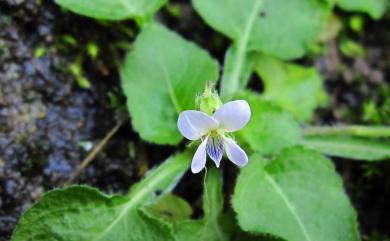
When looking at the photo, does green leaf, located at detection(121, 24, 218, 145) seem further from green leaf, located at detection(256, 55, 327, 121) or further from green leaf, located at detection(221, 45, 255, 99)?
green leaf, located at detection(256, 55, 327, 121)

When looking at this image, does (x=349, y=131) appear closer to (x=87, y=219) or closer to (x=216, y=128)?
(x=216, y=128)

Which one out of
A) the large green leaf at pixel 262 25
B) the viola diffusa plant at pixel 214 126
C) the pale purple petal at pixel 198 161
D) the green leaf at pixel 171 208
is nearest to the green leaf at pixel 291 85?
the large green leaf at pixel 262 25

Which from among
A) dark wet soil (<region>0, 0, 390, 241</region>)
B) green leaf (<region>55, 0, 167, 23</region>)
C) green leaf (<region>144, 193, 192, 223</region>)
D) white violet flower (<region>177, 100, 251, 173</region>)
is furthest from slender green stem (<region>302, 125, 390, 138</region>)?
green leaf (<region>55, 0, 167, 23</region>)

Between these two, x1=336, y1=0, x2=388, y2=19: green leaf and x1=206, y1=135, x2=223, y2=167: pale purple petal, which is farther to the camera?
x1=336, y1=0, x2=388, y2=19: green leaf

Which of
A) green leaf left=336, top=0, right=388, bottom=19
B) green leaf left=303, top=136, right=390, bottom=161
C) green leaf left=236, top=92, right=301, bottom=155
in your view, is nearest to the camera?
green leaf left=236, top=92, right=301, bottom=155

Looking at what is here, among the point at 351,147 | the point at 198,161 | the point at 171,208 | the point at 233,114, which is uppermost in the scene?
the point at 233,114

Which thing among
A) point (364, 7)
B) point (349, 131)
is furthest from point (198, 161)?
point (364, 7)
